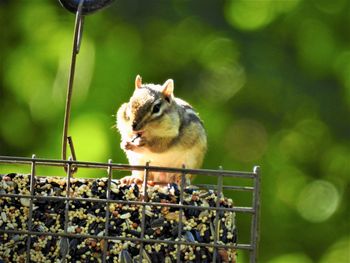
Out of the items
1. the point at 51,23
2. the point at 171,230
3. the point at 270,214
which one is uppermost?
the point at 51,23

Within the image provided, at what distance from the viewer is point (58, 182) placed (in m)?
2.84

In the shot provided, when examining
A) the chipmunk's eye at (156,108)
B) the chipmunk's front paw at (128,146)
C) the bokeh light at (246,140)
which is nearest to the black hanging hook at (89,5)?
the chipmunk's front paw at (128,146)

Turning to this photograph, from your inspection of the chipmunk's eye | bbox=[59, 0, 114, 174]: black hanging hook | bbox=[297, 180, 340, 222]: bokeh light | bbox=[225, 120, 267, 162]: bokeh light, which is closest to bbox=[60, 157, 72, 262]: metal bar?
bbox=[59, 0, 114, 174]: black hanging hook

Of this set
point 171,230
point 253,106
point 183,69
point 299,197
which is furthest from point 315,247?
point 171,230

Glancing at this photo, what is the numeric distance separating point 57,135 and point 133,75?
58cm

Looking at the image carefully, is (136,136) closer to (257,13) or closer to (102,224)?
(102,224)

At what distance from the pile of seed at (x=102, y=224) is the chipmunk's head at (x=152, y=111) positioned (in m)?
0.60

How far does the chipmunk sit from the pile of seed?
1.48 feet

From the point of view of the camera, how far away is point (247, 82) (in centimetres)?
625

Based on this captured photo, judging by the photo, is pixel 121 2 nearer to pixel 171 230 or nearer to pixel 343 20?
pixel 343 20

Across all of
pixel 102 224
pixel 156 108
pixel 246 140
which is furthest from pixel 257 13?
pixel 102 224

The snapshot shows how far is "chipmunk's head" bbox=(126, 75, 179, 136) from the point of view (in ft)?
11.2

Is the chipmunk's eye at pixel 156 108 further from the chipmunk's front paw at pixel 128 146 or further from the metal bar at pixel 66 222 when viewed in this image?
the metal bar at pixel 66 222

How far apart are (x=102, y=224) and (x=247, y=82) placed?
140 inches
